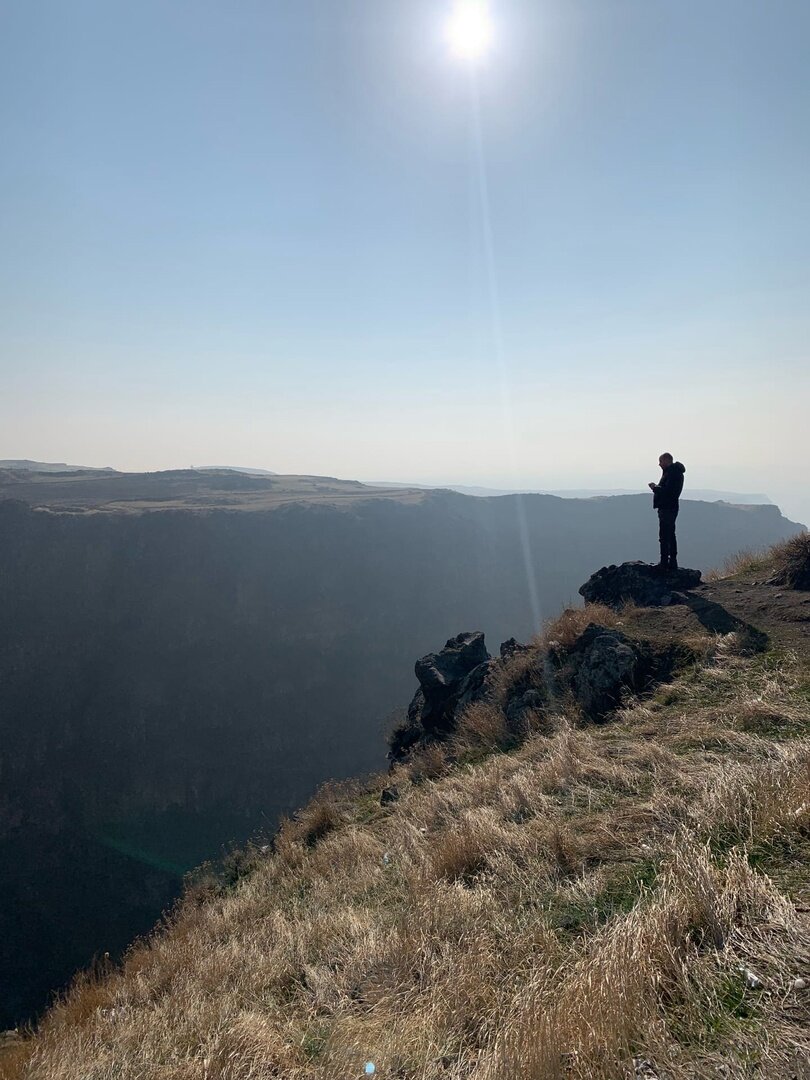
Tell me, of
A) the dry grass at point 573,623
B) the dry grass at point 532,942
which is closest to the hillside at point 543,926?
the dry grass at point 532,942

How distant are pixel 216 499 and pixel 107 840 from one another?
156ft

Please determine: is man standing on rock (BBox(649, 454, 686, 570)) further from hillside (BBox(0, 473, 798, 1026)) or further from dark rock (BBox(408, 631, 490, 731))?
hillside (BBox(0, 473, 798, 1026))

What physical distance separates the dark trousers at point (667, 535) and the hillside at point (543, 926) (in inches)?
143

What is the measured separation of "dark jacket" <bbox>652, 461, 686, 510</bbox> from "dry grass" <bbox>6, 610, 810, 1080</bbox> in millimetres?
5035

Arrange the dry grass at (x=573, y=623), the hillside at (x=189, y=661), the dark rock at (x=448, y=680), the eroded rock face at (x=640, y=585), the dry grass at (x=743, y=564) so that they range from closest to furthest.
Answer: the dry grass at (x=573, y=623) → the eroded rock face at (x=640, y=585) → the dark rock at (x=448, y=680) → the dry grass at (x=743, y=564) → the hillside at (x=189, y=661)

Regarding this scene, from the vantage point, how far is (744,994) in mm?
2330

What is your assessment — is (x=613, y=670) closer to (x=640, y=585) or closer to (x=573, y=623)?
(x=573, y=623)

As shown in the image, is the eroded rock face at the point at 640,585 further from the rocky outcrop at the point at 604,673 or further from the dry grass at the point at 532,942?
the dry grass at the point at 532,942

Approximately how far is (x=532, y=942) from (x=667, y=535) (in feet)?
32.5

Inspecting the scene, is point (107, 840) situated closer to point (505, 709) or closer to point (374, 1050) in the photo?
point (505, 709)

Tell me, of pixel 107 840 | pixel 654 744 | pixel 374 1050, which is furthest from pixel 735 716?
pixel 107 840

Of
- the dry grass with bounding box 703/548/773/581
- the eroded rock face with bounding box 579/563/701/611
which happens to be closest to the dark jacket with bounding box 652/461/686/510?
the eroded rock face with bounding box 579/563/701/611

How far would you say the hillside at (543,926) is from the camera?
7.76 feet

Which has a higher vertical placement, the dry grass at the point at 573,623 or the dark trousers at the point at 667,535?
the dark trousers at the point at 667,535
